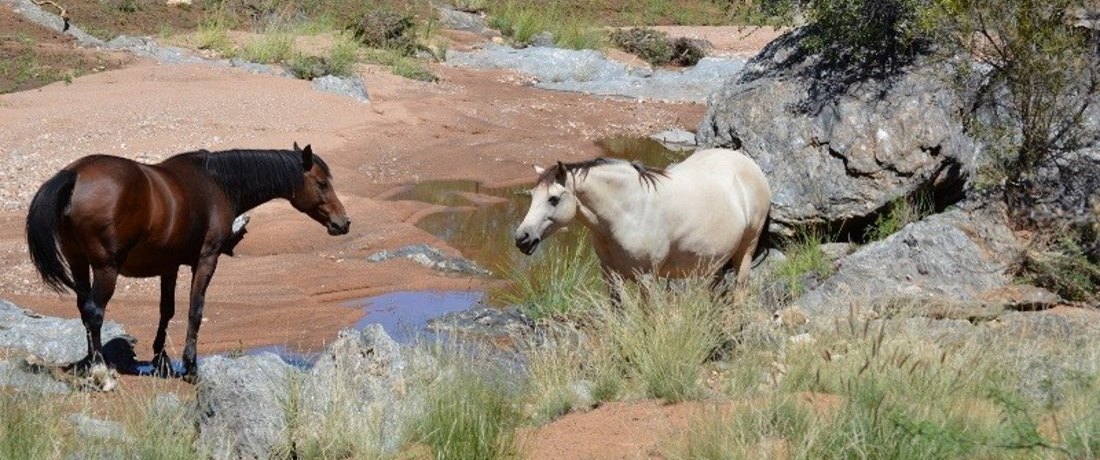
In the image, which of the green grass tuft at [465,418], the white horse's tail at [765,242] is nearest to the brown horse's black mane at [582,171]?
the green grass tuft at [465,418]

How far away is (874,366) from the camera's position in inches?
253

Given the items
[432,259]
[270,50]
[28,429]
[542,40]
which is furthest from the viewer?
[542,40]

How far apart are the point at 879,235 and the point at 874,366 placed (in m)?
5.80

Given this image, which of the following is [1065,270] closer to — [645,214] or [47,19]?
[645,214]

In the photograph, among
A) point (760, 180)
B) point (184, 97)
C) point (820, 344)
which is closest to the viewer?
point (820, 344)

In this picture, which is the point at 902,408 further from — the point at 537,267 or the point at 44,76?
the point at 44,76

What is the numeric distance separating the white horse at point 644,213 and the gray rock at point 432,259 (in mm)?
4463

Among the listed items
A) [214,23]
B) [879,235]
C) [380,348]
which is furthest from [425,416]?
[214,23]

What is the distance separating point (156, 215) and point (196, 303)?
2.58 ft

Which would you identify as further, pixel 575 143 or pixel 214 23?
pixel 214 23

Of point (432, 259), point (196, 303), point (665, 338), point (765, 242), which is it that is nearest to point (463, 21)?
point (432, 259)

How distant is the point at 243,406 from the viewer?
6.72 metres

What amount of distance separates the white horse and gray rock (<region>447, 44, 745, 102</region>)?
1763 centimetres

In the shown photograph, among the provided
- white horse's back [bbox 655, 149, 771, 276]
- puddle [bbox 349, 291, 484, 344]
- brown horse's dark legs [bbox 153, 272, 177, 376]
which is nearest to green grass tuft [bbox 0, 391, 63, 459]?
brown horse's dark legs [bbox 153, 272, 177, 376]
